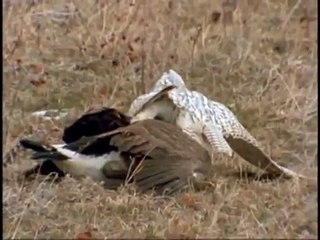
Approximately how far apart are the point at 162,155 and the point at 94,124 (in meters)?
0.61

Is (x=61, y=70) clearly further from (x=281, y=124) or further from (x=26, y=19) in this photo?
(x=281, y=124)

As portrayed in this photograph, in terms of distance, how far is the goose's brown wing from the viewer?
530 centimetres

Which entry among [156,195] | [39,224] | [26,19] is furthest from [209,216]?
[26,19]

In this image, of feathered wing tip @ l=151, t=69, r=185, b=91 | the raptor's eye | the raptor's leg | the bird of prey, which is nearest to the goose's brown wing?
the bird of prey

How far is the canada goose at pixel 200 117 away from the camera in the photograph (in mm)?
5930

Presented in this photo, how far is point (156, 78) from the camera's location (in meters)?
7.05

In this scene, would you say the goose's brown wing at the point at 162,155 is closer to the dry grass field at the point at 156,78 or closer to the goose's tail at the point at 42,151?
the dry grass field at the point at 156,78

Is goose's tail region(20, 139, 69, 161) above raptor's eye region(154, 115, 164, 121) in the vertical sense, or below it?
below

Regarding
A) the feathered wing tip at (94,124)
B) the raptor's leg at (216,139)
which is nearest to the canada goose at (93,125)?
the feathered wing tip at (94,124)

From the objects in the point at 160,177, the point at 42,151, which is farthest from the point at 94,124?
the point at 160,177

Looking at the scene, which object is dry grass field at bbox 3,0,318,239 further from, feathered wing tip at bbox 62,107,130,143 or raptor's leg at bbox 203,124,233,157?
feathered wing tip at bbox 62,107,130,143

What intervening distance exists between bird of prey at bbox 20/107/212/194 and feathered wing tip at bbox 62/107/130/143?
77 millimetres

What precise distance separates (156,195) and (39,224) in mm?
628

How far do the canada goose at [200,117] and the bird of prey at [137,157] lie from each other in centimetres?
29
